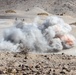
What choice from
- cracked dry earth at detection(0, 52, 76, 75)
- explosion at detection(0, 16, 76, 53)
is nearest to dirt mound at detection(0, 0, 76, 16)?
explosion at detection(0, 16, 76, 53)

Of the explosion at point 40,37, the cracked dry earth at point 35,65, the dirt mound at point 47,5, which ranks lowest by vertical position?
the cracked dry earth at point 35,65

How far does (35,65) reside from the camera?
11.2m

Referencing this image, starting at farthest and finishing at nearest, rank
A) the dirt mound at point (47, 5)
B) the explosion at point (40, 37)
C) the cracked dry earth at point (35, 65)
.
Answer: the dirt mound at point (47, 5), the explosion at point (40, 37), the cracked dry earth at point (35, 65)

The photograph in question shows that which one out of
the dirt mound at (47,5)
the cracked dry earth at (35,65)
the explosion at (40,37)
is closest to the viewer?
the cracked dry earth at (35,65)

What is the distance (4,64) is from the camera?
1135 cm

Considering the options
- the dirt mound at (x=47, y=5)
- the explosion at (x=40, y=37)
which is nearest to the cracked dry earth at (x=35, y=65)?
the explosion at (x=40, y=37)

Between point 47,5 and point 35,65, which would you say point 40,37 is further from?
point 47,5

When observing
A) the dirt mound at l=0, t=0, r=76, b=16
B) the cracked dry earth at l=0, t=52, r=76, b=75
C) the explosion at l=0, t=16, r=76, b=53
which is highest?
the dirt mound at l=0, t=0, r=76, b=16

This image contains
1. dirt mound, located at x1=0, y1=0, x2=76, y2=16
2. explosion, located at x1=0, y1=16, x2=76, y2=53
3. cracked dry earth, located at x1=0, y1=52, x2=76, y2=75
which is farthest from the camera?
dirt mound, located at x1=0, y1=0, x2=76, y2=16

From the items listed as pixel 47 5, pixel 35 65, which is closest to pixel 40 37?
pixel 35 65

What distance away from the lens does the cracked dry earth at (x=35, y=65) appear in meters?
10.1

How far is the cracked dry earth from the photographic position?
10133 mm

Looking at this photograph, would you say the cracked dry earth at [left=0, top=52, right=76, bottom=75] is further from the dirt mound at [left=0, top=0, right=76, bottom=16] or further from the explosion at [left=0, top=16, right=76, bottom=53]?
the dirt mound at [left=0, top=0, right=76, bottom=16]

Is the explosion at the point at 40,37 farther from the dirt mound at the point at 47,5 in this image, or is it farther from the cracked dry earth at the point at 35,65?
the dirt mound at the point at 47,5
